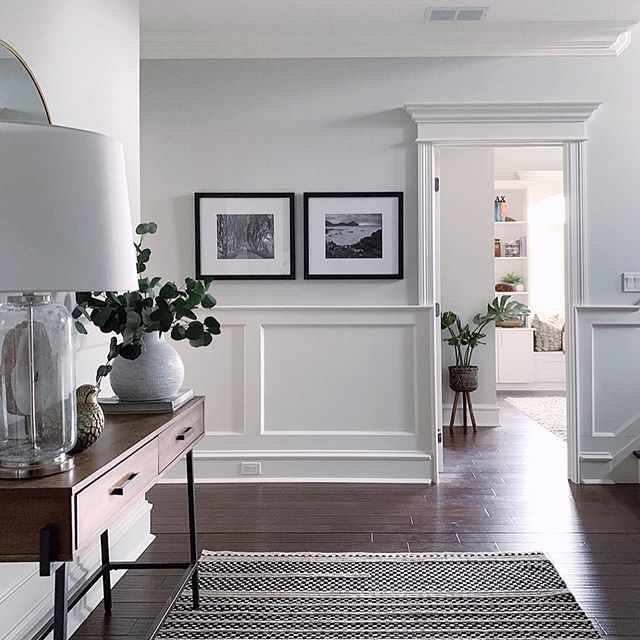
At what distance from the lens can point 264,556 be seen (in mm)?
3246

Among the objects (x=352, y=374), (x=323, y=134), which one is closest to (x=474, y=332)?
(x=352, y=374)

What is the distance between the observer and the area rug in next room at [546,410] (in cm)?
647

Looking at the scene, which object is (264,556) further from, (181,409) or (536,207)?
(536,207)

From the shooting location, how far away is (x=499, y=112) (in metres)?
4.54

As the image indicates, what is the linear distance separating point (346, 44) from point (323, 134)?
55 centimetres

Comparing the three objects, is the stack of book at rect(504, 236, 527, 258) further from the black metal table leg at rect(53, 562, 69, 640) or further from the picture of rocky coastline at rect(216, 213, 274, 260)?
the black metal table leg at rect(53, 562, 69, 640)

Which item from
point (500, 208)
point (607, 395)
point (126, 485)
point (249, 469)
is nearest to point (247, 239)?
point (249, 469)

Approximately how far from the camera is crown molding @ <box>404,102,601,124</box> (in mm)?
4508

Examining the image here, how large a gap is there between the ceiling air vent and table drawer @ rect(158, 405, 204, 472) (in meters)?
2.71

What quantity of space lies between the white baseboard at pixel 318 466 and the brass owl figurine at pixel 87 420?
275 cm

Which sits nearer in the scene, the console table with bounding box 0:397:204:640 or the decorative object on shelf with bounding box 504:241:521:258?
the console table with bounding box 0:397:204:640

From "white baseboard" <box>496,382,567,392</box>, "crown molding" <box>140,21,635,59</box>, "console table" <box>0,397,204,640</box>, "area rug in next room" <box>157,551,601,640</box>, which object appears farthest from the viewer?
"white baseboard" <box>496,382,567,392</box>

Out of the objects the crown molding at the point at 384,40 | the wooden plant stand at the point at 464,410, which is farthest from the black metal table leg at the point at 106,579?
the wooden plant stand at the point at 464,410

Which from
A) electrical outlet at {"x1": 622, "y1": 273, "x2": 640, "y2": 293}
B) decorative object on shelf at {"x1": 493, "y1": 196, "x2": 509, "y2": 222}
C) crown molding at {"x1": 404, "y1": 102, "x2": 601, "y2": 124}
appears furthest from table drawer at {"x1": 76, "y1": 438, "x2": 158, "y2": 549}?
decorative object on shelf at {"x1": 493, "y1": 196, "x2": 509, "y2": 222}
